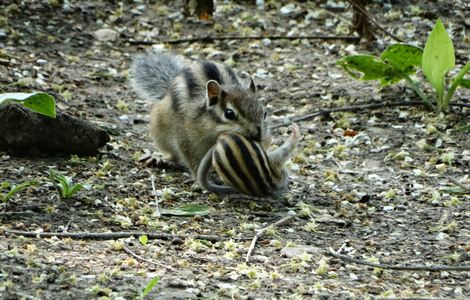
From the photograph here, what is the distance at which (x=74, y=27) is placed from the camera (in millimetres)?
8164

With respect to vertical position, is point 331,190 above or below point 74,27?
below

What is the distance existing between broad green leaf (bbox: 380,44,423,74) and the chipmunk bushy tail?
1514 millimetres

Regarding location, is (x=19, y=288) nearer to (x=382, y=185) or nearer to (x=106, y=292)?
(x=106, y=292)

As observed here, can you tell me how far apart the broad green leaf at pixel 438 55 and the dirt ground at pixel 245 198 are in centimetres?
36

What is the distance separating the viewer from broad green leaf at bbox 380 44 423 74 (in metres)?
6.38

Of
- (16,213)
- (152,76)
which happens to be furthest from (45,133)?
(152,76)

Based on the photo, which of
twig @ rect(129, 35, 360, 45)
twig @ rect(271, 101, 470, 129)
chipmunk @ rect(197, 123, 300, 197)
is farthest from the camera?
twig @ rect(129, 35, 360, 45)

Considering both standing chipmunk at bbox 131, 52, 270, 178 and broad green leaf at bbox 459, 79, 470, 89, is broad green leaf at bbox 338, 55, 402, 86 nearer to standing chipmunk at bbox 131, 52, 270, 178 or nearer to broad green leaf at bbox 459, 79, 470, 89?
broad green leaf at bbox 459, 79, 470, 89

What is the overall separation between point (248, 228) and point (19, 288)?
1.57 meters

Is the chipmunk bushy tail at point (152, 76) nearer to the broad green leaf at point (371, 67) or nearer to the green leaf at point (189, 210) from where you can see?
the broad green leaf at point (371, 67)

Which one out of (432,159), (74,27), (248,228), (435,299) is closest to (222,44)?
(74,27)

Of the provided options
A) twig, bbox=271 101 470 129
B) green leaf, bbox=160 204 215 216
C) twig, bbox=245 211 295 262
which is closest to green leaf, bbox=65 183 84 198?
green leaf, bbox=160 204 215 216

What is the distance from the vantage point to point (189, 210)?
496 cm

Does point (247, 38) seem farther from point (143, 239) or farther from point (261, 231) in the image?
point (143, 239)
